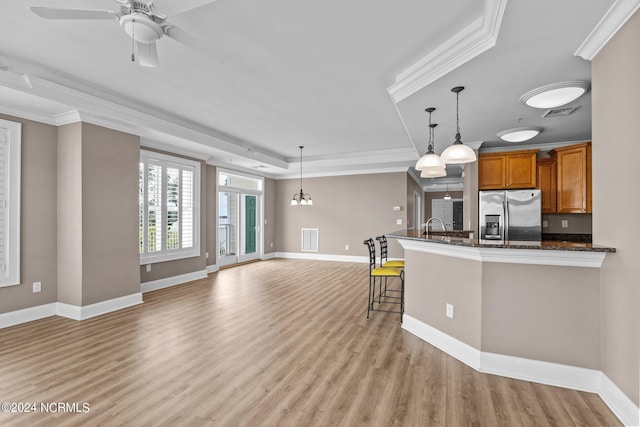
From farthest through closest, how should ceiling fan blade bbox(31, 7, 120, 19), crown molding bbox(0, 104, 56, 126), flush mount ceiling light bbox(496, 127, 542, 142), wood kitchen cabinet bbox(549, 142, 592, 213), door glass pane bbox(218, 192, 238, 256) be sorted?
door glass pane bbox(218, 192, 238, 256), wood kitchen cabinet bbox(549, 142, 592, 213), flush mount ceiling light bbox(496, 127, 542, 142), crown molding bbox(0, 104, 56, 126), ceiling fan blade bbox(31, 7, 120, 19)

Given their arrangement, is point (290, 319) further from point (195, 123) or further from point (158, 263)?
point (195, 123)

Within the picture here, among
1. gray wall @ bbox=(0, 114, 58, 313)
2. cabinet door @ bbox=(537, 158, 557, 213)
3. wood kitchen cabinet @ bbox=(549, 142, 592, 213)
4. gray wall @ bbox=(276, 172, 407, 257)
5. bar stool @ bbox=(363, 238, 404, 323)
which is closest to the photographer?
gray wall @ bbox=(0, 114, 58, 313)

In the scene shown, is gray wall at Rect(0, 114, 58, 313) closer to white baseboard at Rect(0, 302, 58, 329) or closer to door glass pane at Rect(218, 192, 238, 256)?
white baseboard at Rect(0, 302, 58, 329)

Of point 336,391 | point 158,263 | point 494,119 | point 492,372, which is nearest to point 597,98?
point 494,119

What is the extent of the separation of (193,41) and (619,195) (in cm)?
317

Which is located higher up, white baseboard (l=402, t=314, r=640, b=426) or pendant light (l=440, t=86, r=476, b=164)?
pendant light (l=440, t=86, r=476, b=164)

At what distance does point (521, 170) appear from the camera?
16.8 feet

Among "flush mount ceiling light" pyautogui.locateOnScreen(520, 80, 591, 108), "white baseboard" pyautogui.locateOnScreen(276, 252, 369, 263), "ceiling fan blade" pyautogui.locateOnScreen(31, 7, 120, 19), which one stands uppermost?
"ceiling fan blade" pyautogui.locateOnScreen(31, 7, 120, 19)

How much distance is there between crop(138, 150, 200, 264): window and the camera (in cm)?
527

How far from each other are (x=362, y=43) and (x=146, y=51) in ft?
5.86

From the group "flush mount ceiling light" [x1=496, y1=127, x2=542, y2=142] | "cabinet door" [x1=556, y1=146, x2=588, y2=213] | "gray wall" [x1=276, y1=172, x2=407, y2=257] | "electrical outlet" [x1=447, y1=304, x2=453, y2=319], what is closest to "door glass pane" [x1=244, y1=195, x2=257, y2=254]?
"gray wall" [x1=276, y1=172, x2=407, y2=257]

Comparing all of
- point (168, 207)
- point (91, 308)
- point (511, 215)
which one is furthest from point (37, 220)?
point (511, 215)

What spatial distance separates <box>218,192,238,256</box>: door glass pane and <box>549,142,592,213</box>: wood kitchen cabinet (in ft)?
22.4

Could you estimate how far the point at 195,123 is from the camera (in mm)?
5191
